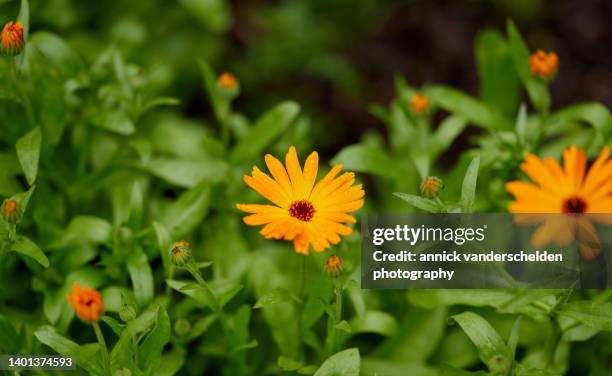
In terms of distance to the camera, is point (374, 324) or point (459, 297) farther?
point (374, 324)

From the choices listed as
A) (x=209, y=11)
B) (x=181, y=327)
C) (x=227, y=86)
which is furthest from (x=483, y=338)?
(x=209, y=11)

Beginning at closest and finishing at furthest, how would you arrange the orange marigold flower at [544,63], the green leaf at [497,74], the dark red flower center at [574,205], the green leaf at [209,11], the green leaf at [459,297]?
the dark red flower center at [574,205]
the green leaf at [459,297]
the orange marigold flower at [544,63]
the green leaf at [497,74]
the green leaf at [209,11]

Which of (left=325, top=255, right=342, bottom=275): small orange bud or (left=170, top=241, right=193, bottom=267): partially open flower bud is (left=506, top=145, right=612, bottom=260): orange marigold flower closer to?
(left=325, top=255, right=342, bottom=275): small orange bud

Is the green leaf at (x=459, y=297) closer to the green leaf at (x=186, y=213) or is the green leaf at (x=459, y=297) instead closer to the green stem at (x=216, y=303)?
the green stem at (x=216, y=303)

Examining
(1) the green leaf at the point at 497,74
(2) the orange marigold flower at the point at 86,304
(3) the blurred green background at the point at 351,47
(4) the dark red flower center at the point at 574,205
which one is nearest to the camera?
(2) the orange marigold flower at the point at 86,304

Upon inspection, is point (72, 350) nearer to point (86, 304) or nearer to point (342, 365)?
point (86, 304)

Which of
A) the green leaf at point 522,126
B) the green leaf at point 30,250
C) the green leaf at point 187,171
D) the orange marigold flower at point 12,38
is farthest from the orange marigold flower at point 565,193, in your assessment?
the orange marigold flower at point 12,38

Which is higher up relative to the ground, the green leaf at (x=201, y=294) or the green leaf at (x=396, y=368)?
the green leaf at (x=201, y=294)
